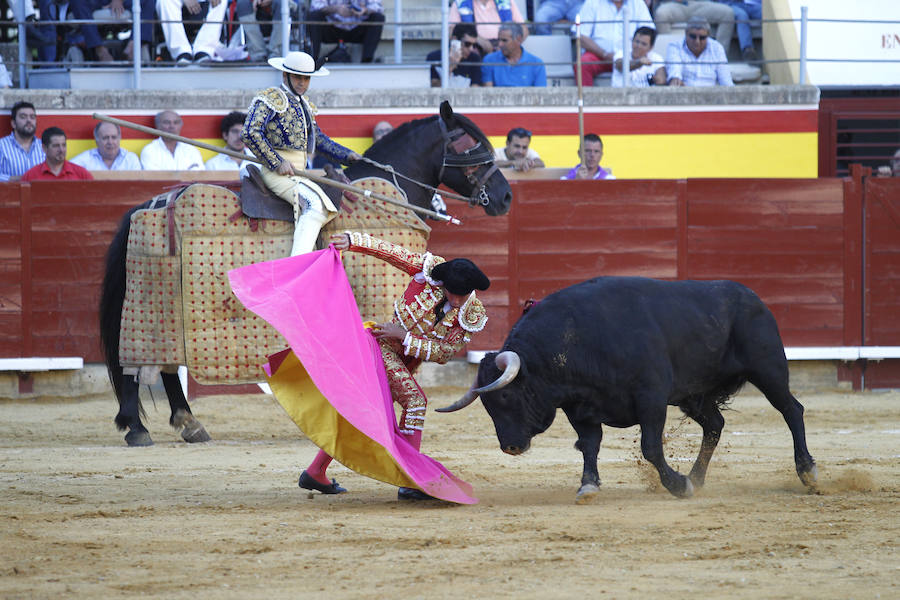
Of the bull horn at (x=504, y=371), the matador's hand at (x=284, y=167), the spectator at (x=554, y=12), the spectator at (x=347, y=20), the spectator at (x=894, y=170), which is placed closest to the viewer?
the bull horn at (x=504, y=371)

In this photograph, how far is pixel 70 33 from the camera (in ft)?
31.6

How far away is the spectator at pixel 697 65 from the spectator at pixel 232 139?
3.55 meters

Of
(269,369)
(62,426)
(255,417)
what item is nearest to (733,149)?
(255,417)

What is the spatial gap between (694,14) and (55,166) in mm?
5395

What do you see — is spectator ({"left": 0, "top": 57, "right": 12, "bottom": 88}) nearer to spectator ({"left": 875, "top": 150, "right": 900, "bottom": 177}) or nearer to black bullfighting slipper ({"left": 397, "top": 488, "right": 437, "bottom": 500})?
black bullfighting slipper ({"left": 397, "top": 488, "right": 437, "bottom": 500})

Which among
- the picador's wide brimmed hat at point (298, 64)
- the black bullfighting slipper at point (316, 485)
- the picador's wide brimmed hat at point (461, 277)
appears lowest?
the black bullfighting slipper at point (316, 485)

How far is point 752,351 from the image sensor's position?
15.3ft

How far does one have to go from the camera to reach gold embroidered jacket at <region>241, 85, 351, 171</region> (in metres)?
5.98

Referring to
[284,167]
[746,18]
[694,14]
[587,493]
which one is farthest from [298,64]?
[746,18]

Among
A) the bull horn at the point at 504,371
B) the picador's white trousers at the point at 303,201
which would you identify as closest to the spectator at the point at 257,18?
the picador's white trousers at the point at 303,201

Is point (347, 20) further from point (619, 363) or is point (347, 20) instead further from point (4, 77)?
point (619, 363)

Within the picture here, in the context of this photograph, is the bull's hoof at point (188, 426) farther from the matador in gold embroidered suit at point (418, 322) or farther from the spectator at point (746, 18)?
the spectator at point (746, 18)

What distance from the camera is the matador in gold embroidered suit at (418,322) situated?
448cm

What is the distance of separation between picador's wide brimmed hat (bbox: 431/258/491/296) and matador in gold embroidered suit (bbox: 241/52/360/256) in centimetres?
183
